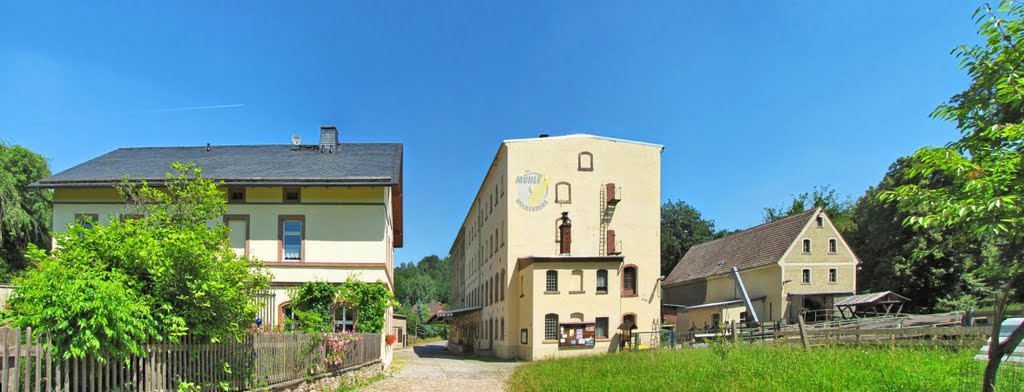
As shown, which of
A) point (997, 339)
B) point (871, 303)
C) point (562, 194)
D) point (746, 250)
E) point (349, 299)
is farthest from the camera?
point (746, 250)

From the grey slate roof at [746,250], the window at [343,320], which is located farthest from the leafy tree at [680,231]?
the window at [343,320]

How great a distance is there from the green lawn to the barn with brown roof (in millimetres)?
24099

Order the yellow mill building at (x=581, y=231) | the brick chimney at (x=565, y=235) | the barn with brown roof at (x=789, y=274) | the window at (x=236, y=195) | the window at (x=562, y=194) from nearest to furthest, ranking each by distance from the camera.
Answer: the window at (x=236, y=195) < the yellow mill building at (x=581, y=231) < the brick chimney at (x=565, y=235) < the window at (x=562, y=194) < the barn with brown roof at (x=789, y=274)

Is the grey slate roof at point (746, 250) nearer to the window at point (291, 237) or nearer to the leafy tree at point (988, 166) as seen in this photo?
the window at point (291, 237)

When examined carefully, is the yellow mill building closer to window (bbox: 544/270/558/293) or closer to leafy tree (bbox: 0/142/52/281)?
window (bbox: 544/270/558/293)

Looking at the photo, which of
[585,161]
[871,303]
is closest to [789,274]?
[871,303]

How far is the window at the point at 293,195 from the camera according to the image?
24.4 meters

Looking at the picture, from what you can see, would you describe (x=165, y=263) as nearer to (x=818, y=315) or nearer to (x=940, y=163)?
(x=940, y=163)

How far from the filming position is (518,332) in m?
36.8

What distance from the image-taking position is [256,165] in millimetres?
25875

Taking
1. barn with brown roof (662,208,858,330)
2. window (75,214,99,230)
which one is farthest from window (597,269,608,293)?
window (75,214,99,230)

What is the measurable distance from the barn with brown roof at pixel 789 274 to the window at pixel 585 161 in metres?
11.1

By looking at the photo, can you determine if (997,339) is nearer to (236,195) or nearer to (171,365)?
(171,365)

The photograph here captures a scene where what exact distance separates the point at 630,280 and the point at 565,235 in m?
4.07
